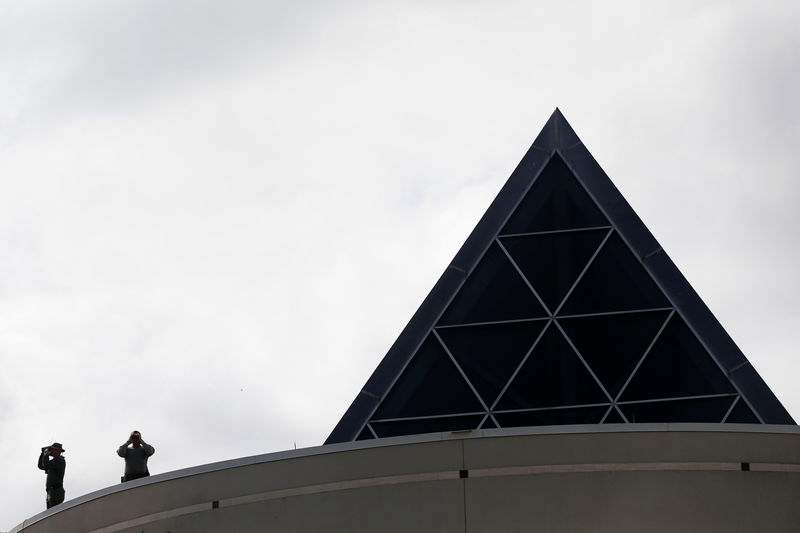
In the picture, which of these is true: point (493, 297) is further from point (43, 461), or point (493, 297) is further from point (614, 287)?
point (43, 461)

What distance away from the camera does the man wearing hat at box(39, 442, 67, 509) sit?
22609mm

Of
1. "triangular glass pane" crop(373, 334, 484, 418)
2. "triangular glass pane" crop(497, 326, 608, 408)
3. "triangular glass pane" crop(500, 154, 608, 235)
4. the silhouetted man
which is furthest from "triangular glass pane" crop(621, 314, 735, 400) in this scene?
the silhouetted man

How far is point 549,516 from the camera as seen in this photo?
1830 centimetres

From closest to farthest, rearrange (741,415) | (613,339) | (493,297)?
(741,415) → (613,339) → (493,297)

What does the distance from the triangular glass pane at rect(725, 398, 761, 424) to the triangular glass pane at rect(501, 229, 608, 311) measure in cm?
418

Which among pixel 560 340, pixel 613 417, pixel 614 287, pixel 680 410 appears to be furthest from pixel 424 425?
pixel 680 410

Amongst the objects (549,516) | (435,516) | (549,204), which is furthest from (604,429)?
(549,204)

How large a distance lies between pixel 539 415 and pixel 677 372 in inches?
116

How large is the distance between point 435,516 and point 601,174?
38.1 ft

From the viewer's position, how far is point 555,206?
27.9m

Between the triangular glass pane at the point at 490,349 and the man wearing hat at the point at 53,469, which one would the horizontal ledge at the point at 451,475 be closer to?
the man wearing hat at the point at 53,469

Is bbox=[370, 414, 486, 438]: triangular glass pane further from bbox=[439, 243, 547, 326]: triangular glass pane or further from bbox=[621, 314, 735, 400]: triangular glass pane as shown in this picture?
bbox=[621, 314, 735, 400]: triangular glass pane

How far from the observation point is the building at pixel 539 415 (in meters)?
18.3

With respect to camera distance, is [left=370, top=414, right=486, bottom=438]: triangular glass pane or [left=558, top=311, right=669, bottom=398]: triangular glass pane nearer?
[left=558, top=311, right=669, bottom=398]: triangular glass pane
